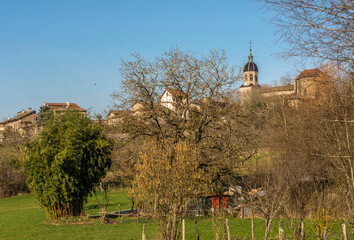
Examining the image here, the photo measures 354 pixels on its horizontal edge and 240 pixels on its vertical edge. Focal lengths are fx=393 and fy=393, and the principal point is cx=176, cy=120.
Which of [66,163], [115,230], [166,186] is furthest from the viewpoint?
[66,163]

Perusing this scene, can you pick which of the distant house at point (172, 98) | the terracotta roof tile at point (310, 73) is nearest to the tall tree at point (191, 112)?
the distant house at point (172, 98)

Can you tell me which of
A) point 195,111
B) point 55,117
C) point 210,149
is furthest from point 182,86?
point 55,117

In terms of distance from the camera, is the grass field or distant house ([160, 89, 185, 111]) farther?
distant house ([160, 89, 185, 111])

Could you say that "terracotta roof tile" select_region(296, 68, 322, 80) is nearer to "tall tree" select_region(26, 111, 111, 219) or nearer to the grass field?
the grass field

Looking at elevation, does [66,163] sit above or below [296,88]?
below

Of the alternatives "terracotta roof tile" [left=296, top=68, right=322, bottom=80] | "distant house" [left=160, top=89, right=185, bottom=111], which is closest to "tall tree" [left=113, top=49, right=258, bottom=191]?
"distant house" [left=160, top=89, right=185, bottom=111]

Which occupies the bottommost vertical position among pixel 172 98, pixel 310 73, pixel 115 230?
pixel 115 230

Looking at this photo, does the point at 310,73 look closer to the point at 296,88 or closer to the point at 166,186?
the point at 296,88

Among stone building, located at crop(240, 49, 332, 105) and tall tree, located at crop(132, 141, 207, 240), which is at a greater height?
stone building, located at crop(240, 49, 332, 105)

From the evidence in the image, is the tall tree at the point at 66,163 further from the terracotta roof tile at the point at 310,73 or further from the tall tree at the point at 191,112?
the terracotta roof tile at the point at 310,73

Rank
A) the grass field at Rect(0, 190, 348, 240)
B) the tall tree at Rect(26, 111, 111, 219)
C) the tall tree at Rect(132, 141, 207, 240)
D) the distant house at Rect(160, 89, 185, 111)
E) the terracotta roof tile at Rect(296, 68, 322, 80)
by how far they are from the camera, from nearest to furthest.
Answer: the terracotta roof tile at Rect(296, 68, 322, 80), the tall tree at Rect(132, 141, 207, 240), the grass field at Rect(0, 190, 348, 240), the distant house at Rect(160, 89, 185, 111), the tall tree at Rect(26, 111, 111, 219)

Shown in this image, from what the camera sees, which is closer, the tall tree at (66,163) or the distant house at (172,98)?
the distant house at (172,98)

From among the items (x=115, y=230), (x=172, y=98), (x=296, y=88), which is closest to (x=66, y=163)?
(x=115, y=230)

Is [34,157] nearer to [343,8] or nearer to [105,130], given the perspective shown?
[105,130]
